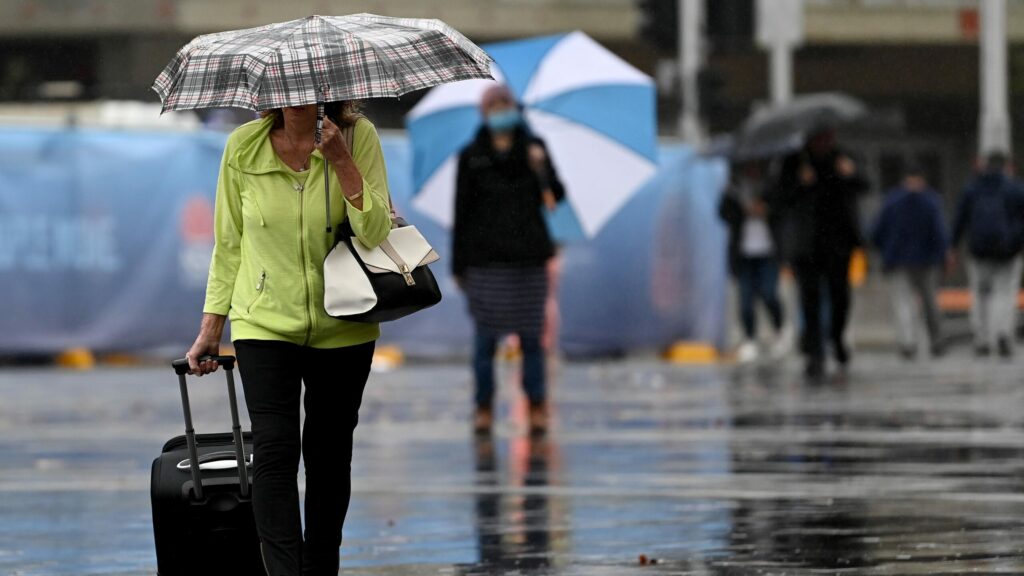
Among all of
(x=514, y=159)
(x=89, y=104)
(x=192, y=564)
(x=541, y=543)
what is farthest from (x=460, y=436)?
(x=89, y=104)

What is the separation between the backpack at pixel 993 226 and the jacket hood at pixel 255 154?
14961mm

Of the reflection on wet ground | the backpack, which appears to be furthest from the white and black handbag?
the backpack

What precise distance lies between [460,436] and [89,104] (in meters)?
10.9

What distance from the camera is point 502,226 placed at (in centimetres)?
1134

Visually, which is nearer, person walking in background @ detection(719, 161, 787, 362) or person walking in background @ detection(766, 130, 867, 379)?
person walking in background @ detection(766, 130, 867, 379)

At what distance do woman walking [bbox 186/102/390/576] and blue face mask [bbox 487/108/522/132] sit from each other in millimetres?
5572

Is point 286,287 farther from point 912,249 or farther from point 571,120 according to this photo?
point 912,249

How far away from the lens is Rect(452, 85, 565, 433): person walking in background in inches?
447

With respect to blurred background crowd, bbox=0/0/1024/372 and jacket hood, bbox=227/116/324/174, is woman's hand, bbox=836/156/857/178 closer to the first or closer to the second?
blurred background crowd, bbox=0/0/1024/372

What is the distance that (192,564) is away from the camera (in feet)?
19.3

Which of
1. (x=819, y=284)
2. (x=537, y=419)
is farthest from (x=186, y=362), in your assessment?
(x=819, y=284)

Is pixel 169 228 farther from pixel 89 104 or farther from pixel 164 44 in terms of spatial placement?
pixel 164 44

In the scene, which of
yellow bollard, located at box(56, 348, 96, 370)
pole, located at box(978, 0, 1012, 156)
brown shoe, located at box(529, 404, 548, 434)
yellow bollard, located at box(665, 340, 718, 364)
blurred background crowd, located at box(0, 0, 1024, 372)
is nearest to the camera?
brown shoe, located at box(529, 404, 548, 434)

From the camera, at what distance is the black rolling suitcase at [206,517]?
5.89m
